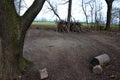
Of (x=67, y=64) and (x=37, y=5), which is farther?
(x=67, y=64)

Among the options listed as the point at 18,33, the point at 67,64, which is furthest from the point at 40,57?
the point at 18,33

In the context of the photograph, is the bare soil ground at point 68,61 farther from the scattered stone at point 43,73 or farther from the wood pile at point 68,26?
the wood pile at point 68,26

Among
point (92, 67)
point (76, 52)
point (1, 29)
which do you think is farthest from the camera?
point (76, 52)

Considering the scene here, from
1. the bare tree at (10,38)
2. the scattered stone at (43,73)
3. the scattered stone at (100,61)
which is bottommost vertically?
the scattered stone at (43,73)

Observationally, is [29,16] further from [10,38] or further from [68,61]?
[68,61]

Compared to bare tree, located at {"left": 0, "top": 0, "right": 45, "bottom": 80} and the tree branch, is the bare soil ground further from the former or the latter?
the tree branch

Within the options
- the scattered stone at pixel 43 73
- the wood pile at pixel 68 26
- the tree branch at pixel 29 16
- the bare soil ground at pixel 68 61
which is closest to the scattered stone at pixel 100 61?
the bare soil ground at pixel 68 61

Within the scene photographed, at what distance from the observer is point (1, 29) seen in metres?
6.43

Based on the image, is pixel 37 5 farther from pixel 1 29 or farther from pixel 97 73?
pixel 97 73

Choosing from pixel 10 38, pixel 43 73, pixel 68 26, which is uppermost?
pixel 68 26

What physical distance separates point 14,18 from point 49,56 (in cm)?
238

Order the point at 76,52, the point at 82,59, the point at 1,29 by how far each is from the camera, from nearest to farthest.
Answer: the point at 1,29 → the point at 82,59 → the point at 76,52

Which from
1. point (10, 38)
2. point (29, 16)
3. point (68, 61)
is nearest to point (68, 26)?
point (68, 61)

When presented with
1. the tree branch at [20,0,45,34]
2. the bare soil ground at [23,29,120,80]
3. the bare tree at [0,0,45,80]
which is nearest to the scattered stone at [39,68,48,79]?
the bare soil ground at [23,29,120,80]
